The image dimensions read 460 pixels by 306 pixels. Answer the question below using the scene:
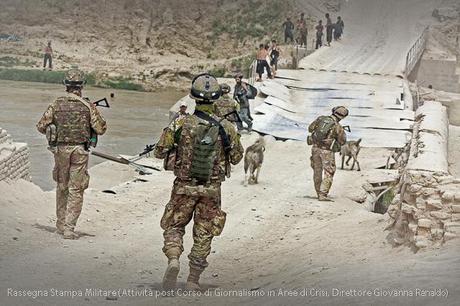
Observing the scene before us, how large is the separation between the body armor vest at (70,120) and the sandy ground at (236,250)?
100cm

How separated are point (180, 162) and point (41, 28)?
39746mm

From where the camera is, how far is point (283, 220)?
11398 millimetres

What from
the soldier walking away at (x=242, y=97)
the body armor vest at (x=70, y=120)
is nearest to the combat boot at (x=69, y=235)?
the body armor vest at (x=70, y=120)

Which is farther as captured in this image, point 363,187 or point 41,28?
point 41,28

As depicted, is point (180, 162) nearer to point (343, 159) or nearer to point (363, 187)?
point (363, 187)

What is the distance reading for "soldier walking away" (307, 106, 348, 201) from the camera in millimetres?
12477

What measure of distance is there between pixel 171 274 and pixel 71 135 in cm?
258

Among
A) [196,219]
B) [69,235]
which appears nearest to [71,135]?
[69,235]

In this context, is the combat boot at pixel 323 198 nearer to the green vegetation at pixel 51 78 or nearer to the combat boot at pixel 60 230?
the combat boot at pixel 60 230

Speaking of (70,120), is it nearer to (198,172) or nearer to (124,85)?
(198,172)

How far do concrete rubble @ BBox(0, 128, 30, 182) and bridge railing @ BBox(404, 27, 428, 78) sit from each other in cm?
1933

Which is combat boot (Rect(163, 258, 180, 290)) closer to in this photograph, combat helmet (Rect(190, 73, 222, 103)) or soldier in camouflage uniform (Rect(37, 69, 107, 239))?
combat helmet (Rect(190, 73, 222, 103))

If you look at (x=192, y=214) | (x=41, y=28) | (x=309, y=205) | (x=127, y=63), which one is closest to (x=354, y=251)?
(x=192, y=214)

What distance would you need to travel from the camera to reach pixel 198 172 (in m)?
7.15
